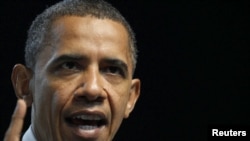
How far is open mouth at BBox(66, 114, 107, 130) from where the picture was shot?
1.48 meters

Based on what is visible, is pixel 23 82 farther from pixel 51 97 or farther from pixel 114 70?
pixel 114 70

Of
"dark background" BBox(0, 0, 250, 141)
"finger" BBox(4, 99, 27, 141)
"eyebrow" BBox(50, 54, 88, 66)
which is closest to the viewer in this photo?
"finger" BBox(4, 99, 27, 141)

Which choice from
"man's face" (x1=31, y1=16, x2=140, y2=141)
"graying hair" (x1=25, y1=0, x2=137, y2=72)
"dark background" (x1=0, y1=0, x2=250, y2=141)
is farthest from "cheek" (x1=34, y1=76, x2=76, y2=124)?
"dark background" (x1=0, y1=0, x2=250, y2=141)

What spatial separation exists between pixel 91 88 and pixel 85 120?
0.10 metres

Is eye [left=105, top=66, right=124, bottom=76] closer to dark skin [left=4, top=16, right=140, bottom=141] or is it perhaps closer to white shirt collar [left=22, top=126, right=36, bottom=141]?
dark skin [left=4, top=16, right=140, bottom=141]

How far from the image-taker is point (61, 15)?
63.0 inches

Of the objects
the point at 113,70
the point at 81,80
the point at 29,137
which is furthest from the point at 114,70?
the point at 29,137

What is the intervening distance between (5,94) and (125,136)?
598 mm

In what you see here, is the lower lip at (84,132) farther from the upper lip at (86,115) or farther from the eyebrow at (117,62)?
the eyebrow at (117,62)

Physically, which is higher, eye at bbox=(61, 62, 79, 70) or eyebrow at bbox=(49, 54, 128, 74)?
eyebrow at bbox=(49, 54, 128, 74)

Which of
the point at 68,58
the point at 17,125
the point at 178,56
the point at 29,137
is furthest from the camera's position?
the point at 178,56

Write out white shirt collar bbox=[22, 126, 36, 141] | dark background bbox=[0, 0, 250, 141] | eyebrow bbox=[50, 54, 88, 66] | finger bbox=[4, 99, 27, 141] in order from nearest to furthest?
finger bbox=[4, 99, 27, 141] < eyebrow bbox=[50, 54, 88, 66] < white shirt collar bbox=[22, 126, 36, 141] < dark background bbox=[0, 0, 250, 141]

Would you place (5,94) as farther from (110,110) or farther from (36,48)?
(110,110)

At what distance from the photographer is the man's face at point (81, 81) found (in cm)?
149
